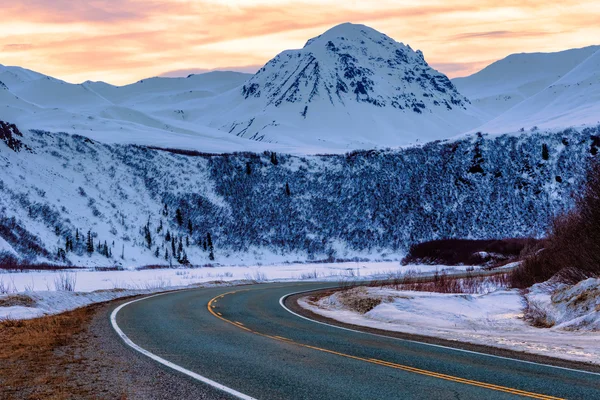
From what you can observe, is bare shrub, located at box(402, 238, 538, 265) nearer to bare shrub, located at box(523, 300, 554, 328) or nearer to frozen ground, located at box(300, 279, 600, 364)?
frozen ground, located at box(300, 279, 600, 364)

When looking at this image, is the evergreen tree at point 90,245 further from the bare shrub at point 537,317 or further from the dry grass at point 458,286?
the bare shrub at point 537,317

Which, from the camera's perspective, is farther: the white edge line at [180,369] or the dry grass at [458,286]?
the dry grass at [458,286]

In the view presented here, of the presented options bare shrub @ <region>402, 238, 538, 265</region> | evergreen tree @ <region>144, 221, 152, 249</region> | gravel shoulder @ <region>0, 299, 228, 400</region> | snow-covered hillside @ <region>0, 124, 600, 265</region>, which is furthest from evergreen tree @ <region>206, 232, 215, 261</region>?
gravel shoulder @ <region>0, 299, 228, 400</region>

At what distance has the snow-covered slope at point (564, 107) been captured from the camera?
111 metres

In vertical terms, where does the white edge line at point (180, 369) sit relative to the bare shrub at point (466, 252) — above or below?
above

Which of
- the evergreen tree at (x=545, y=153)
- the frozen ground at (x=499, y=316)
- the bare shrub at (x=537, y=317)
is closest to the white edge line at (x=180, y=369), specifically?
the frozen ground at (x=499, y=316)

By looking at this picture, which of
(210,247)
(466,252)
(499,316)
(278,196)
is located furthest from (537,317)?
(278,196)

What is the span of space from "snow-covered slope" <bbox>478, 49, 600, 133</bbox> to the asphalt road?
311 ft

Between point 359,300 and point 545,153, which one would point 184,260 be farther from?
point 359,300

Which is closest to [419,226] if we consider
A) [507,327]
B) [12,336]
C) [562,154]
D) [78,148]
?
[562,154]

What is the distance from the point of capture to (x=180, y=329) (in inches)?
698

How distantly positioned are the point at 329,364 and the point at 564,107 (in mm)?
132732

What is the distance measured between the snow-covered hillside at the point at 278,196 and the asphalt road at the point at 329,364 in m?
57.6

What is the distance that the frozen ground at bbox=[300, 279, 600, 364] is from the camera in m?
14.8
